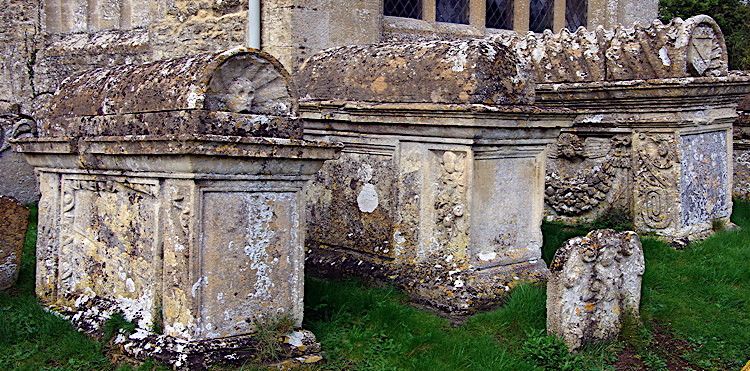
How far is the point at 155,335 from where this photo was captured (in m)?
4.26

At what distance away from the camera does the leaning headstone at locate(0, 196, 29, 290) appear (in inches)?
226

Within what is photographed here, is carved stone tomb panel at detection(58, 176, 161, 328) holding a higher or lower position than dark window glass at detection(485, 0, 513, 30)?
lower

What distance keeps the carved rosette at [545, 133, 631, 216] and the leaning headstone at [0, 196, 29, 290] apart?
5.41 metres

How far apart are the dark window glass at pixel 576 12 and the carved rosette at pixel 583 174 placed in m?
3.98

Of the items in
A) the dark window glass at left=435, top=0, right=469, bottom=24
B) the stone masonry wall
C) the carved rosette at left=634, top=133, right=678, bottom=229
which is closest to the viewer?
the carved rosette at left=634, top=133, right=678, bottom=229

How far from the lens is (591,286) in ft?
15.8

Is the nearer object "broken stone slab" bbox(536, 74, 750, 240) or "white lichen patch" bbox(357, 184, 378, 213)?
"white lichen patch" bbox(357, 184, 378, 213)

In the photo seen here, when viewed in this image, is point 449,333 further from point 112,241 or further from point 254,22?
point 254,22

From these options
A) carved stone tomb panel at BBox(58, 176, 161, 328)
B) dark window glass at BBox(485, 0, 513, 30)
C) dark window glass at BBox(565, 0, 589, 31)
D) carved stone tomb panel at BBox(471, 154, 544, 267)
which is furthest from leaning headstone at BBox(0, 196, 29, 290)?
dark window glass at BBox(565, 0, 589, 31)

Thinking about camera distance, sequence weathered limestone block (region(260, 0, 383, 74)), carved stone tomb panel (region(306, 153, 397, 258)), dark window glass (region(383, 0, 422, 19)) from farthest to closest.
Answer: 1. dark window glass (region(383, 0, 422, 19))
2. weathered limestone block (region(260, 0, 383, 74))
3. carved stone tomb panel (region(306, 153, 397, 258))

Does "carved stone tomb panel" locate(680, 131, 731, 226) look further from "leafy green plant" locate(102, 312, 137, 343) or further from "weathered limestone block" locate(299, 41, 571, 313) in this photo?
"leafy green plant" locate(102, 312, 137, 343)

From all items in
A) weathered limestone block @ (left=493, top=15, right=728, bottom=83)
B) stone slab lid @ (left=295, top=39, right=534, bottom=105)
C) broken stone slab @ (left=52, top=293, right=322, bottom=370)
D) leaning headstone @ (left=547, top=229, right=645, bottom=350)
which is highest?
weathered limestone block @ (left=493, top=15, right=728, bottom=83)

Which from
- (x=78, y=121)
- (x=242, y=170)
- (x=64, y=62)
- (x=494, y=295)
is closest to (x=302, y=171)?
(x=242, y=170)

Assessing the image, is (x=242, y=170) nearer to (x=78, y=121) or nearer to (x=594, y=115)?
(x=78, y=121)
